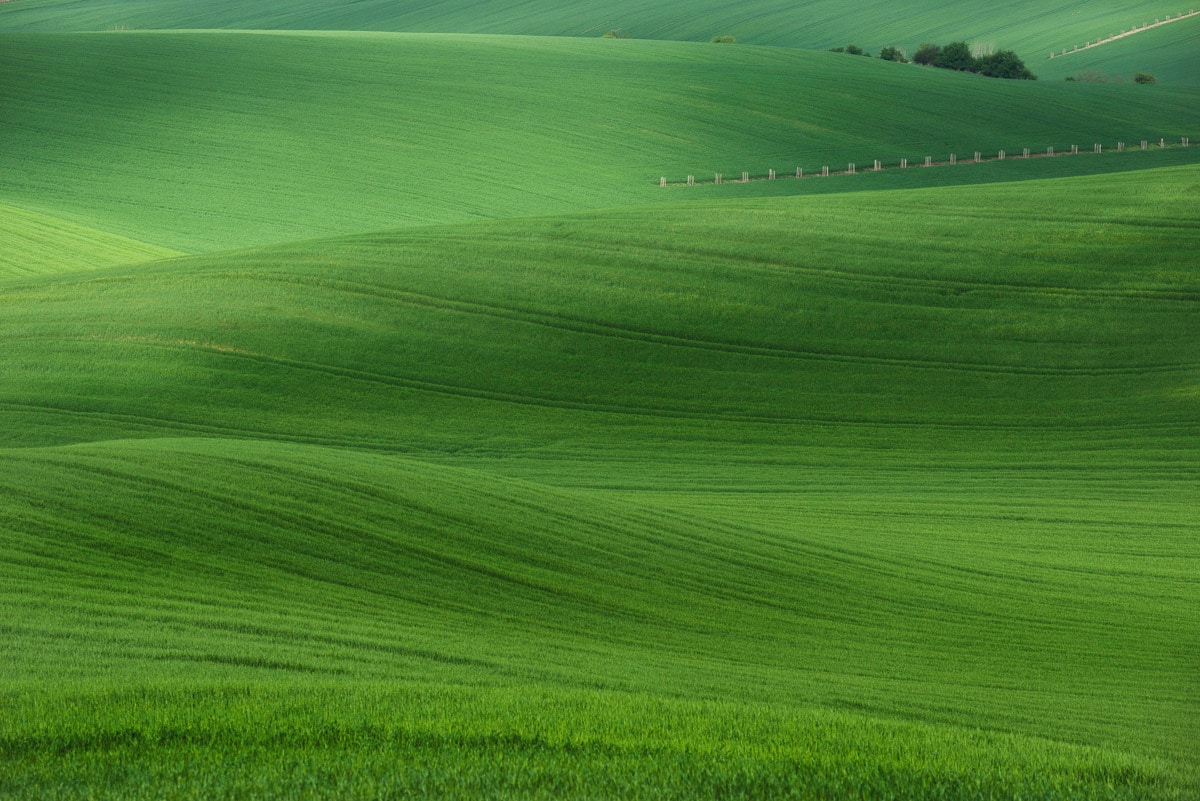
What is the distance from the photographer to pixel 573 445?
23.5 m

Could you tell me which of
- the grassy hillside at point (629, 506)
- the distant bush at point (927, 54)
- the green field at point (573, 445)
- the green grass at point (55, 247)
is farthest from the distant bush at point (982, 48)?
the green grass at point (55, 247)

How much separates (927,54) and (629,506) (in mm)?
73929

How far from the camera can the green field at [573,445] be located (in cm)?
740

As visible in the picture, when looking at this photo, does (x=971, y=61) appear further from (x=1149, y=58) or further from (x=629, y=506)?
(x=629, y=506)

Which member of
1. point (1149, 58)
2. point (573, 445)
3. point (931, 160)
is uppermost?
point (1149, 58)

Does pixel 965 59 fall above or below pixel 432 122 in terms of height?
above

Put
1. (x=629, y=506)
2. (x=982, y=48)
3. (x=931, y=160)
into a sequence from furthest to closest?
(x=982, y=48) → (x=931, y=160) → (x=629, y=506)

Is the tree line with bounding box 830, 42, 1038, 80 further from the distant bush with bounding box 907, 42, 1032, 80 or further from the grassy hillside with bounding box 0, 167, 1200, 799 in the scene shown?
the grassy hillside with bounding box 0, 167, 1200, 799

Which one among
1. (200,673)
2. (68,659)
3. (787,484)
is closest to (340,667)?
(200,673)

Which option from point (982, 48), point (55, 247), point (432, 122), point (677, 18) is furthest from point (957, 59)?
point (55, 247)

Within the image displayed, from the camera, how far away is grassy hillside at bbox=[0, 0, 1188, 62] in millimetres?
92812

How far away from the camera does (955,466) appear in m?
22.8

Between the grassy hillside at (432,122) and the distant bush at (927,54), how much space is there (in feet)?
40.8

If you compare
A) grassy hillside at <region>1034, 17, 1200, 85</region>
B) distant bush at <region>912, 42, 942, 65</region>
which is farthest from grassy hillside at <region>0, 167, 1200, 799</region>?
grassy hillside at <region>1034, 17, 1200, 85</region>
